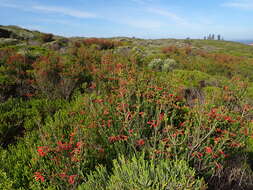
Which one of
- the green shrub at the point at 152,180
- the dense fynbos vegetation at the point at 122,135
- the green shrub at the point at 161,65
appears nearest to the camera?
the green shrub at the point at 152,180

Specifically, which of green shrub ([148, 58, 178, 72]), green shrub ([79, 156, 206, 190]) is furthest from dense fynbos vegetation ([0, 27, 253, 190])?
green shrub ([148, 58, 178, 72])

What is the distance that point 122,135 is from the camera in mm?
2947

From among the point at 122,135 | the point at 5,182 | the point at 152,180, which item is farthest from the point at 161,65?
the point at 5,182

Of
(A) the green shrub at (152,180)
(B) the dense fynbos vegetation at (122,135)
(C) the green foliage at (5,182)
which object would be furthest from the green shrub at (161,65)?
(C) the green foliage at (5,182)

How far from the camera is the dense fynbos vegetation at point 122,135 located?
2.22m

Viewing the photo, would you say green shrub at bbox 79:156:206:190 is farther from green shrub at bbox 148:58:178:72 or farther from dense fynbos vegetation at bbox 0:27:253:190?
green shrub at bbox 148:58:178:72

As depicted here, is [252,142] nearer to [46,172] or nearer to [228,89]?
[228,89]

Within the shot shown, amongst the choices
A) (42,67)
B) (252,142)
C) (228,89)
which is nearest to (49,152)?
(228,89)

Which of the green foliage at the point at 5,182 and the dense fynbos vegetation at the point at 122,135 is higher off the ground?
the dense fynbos vegetation at the point at 122,135

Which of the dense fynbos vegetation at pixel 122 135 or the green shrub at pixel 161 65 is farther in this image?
the green shrub at pixel 161 65

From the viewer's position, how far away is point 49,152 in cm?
262

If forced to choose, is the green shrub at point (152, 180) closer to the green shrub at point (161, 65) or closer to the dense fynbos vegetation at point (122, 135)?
the dense fynbos vegetation at point (122, 135)

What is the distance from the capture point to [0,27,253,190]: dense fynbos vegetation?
222 cm

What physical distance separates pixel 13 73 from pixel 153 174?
294 inches
